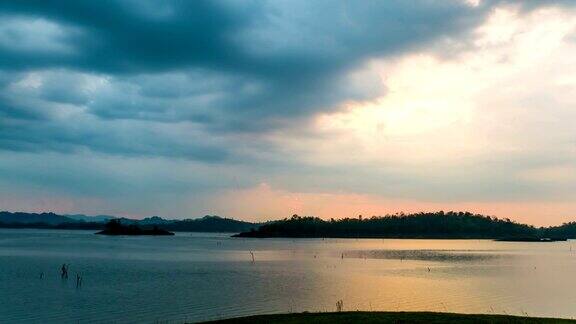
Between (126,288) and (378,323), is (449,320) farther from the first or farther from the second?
(126,288)

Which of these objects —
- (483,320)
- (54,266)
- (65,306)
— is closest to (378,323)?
(483,320)

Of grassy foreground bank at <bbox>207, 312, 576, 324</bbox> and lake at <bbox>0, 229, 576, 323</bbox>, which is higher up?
grassy foreground bank at <bbox>207, 312, 576, 324</bbox>

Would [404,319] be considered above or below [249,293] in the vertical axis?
above

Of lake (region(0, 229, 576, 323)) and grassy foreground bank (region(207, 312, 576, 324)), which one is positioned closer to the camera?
grassy foreground bank (region(207, 312, 576, 324))

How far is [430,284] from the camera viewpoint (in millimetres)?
80312

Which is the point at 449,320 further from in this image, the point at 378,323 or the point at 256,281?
the point at 256,281

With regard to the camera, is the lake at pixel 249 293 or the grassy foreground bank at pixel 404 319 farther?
the lake at pixel 249 293

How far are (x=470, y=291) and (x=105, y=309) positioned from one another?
151ft

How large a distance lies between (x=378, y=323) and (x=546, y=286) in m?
56.5

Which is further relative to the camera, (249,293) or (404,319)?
(249,293)

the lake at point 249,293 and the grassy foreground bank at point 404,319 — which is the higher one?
the grassy foreground bank at point 404,319

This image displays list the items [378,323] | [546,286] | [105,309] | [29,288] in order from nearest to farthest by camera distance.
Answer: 1. [378,323]
2. [105,309]
3. [29,288]
4. [546,286]

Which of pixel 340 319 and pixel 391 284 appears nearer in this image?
pixel 340 319

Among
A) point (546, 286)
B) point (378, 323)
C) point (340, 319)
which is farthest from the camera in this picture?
point (546, 286)
